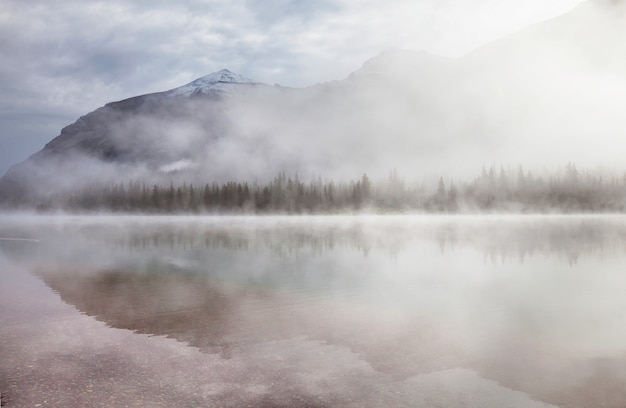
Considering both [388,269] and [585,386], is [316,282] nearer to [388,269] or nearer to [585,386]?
[388,269]

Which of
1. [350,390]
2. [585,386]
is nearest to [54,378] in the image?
[350,390]

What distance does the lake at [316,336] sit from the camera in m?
15.4

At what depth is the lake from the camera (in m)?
15.4

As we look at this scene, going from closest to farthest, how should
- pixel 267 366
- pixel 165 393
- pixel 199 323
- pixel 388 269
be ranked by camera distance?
pixel 165 393 < pixel 267 366 < pixel 199 323 < pixel 388 269

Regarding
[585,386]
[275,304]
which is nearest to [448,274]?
[275,304]

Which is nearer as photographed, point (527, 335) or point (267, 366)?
point (267, 366)

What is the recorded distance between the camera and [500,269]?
146 feet

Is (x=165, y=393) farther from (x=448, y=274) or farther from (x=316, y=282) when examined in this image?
(x=448, y=274)

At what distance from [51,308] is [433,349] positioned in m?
22.3

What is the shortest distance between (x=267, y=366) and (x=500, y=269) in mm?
32714

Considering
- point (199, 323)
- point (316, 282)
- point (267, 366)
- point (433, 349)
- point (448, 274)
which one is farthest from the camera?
point (448, 274)

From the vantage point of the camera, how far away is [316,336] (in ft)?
72.5

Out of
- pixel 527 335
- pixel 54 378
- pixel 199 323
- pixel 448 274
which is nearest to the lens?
pixel 54 378

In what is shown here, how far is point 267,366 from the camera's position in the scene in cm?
1772
